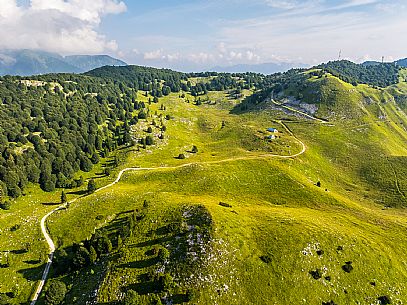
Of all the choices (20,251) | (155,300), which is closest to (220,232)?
(155,300)

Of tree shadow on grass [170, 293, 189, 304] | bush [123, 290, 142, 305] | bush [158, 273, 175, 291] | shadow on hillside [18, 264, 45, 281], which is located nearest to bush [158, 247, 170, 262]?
bush [158, 273, 175, 291]

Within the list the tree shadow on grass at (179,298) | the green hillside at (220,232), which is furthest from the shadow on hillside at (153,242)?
the tree shadow on grass at (179,298)

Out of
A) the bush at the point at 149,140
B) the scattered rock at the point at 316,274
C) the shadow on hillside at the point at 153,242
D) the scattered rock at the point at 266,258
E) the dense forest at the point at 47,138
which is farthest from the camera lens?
the bush at the point at 149,140

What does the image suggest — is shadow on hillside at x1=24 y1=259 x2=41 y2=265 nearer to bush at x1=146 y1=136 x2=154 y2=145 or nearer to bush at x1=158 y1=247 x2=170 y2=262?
bush at x1=158 y1=247 x2=170 y2=262

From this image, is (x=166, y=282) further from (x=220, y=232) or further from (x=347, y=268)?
(x=347, y=268)

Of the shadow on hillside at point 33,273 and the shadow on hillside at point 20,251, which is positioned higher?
the shadow on hillside at point 20,251

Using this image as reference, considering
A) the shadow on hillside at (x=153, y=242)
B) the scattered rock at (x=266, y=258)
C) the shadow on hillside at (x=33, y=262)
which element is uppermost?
the shadow on hillside at (x=153, y=242)

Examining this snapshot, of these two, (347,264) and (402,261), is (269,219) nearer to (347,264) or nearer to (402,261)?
(347,264)

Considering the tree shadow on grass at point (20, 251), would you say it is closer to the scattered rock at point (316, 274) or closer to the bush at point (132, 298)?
the bush at point (132, 298)
